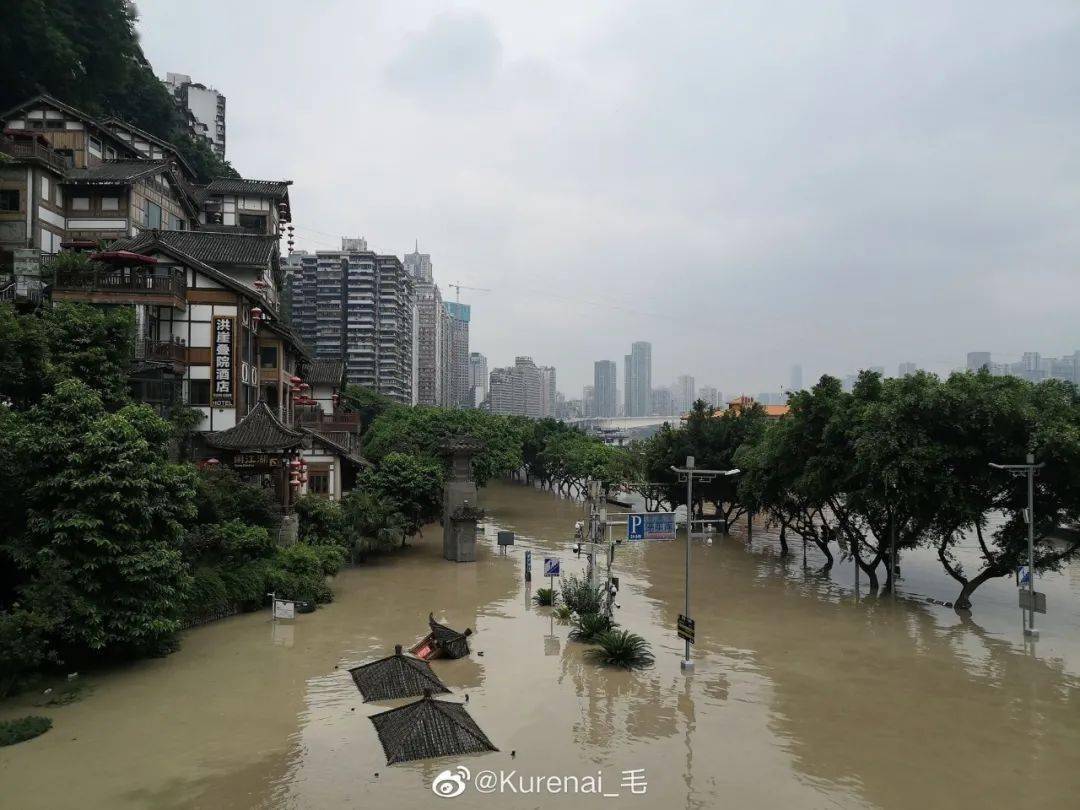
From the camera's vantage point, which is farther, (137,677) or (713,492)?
(713,492)

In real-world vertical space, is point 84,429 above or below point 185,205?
below

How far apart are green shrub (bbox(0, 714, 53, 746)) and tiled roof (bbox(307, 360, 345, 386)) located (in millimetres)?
39051

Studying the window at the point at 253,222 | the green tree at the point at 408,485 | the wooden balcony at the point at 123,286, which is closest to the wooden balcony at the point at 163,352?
the wooden balcony at the point at 123,286

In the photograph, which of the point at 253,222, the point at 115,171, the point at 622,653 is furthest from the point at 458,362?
the point at 622,653

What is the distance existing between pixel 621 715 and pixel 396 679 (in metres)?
5.67

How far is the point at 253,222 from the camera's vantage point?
57.8 meters

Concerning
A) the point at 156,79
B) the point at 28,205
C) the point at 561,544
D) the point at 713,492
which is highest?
the point at 156,79

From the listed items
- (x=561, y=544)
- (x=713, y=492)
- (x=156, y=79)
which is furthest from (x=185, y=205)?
(x=713, y=492)

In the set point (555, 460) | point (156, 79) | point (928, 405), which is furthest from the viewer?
point (555, 460)

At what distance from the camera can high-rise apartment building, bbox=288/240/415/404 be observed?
4466 inches

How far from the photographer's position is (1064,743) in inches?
633

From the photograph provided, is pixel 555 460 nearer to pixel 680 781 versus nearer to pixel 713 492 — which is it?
pixel 713 492

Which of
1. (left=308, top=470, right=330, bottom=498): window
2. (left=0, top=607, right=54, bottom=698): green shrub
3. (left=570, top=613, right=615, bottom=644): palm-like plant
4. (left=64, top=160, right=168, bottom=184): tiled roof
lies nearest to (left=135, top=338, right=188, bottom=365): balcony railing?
(left=308, top=470, right=330, bottom=498): window

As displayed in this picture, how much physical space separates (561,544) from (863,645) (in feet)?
77.9
